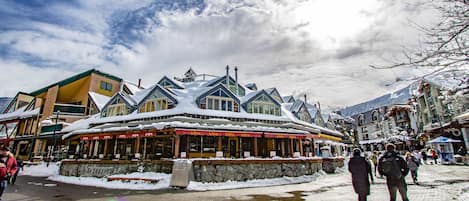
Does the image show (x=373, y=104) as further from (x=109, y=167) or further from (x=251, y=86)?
(x=109, y=167)

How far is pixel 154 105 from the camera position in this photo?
2275 cm

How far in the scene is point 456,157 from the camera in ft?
78.6

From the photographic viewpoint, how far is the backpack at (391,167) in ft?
19.6

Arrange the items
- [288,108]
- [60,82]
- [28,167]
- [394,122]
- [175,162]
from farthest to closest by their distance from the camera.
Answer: [394,122], [60,82], [288,108], [28,167], [175,162]

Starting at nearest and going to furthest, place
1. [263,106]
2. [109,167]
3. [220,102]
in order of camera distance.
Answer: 1. [109,167]
2. [220,102]
3. [263,106]

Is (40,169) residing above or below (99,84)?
below

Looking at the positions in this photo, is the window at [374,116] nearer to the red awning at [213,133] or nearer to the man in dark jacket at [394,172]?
the red awning at [213,133]

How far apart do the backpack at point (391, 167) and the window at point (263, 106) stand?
1847 centimetres

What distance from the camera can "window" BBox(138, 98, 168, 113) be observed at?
73.3ft

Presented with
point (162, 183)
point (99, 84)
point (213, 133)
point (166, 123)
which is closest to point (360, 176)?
point (162, 183)

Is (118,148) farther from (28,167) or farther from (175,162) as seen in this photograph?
(175,162)

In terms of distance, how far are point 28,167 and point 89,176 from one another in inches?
552

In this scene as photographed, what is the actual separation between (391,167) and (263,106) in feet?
63.3

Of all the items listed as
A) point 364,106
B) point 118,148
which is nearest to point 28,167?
point 118,148
